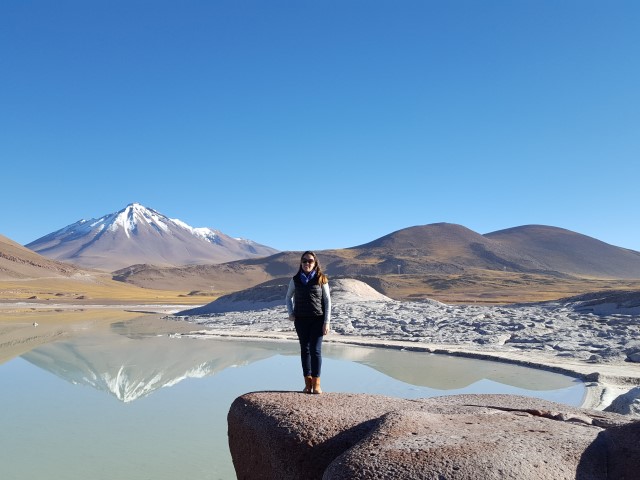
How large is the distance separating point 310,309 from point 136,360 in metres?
A: 14.5

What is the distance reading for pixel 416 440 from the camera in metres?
4.06

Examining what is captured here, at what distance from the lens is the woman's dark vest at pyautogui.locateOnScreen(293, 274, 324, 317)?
6809mm

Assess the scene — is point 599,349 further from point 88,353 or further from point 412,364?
point 88,353

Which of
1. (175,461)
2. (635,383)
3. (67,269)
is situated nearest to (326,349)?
(635,383)

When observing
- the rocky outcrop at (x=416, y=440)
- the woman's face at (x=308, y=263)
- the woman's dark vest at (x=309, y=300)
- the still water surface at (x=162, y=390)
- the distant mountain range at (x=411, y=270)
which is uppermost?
the distant mountain range at (x=411, y=270)

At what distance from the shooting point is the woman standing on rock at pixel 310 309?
6820mm

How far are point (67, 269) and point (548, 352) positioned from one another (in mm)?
126738

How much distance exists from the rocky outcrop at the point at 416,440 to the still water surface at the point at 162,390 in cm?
273

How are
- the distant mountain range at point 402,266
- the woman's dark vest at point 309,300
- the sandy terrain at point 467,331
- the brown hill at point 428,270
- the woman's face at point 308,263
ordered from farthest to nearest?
the distant mountain range at point 402,266 → the brown hill at point 428,270 → the sandy terrain at point 467,331 → the woman's face at point 308,263 → the woman's dark vest at point 309,300

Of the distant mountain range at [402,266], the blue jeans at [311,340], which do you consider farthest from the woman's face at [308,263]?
the distant mountain range at [402,266]

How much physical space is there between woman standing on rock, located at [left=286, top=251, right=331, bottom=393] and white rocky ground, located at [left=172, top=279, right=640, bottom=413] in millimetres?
4619

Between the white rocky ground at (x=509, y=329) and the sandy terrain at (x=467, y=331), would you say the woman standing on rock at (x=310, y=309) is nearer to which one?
the white rocky ground at (x=509, y=329)

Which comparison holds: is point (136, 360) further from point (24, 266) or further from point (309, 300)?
point (24, 266)

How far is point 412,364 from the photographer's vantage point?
18.1 metres
